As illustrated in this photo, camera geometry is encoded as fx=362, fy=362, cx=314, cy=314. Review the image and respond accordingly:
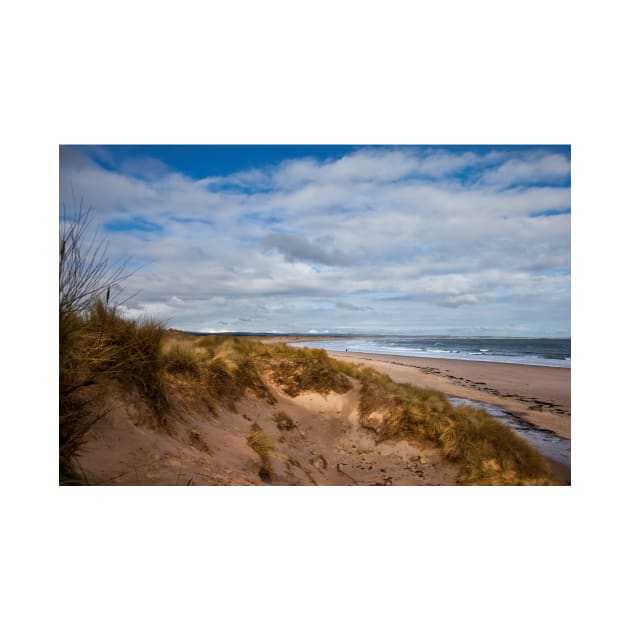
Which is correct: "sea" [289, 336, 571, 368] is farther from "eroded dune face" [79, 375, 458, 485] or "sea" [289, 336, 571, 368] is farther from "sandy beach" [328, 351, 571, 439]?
"eroded dune face" [79, 375, 458, 485]

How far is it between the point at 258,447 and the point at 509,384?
363 inches

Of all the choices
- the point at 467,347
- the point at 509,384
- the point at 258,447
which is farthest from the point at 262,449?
the point at 467,347

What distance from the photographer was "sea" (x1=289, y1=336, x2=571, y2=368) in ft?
28.3

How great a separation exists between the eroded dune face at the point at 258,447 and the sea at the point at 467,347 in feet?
5.51

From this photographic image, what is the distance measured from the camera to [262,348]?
8391 millimetres

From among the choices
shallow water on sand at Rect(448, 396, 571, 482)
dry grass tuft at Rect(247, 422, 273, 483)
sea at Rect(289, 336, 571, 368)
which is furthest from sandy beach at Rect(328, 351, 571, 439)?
dry grass tuft at Rect(247, 422, 273, 483)

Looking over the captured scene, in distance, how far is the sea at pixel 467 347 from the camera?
28.3 ft

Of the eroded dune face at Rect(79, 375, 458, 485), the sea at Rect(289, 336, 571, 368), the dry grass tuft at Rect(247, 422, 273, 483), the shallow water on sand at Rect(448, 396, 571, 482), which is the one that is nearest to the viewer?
the eroded dune face at Rect(79, 375, 458, 485)

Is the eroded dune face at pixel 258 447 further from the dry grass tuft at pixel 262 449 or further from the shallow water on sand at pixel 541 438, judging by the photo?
the shallow water on sand at pixel 541 438

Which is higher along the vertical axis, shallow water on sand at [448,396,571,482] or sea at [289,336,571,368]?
sea at [289,336,571,368]

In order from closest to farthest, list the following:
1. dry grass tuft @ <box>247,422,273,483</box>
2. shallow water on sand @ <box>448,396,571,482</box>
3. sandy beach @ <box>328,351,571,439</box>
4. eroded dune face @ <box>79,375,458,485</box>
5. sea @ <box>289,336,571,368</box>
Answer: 1. eroded dune face @ <box>79,375,458,485</box>
2. dry grass tuft @ <box>247,422,273,483</box>
3. shallow water on sand @ <box>448,396,571,482</box>
4. sandy beach @ <box>328,351,571,439</box>
5. sea @ <box>289,336,571,368</box>

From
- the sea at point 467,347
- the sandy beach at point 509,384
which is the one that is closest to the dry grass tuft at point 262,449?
the sea at point 467,347

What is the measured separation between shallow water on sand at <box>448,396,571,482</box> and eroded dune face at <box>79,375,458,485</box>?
51.0 inches

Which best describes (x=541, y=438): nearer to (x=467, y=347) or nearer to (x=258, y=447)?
(x=258, y=447)
